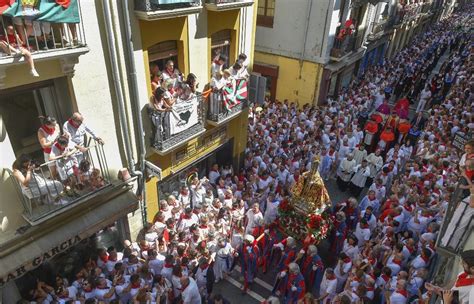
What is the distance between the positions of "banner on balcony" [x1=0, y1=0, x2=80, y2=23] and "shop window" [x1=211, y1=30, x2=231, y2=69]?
14.5 feet

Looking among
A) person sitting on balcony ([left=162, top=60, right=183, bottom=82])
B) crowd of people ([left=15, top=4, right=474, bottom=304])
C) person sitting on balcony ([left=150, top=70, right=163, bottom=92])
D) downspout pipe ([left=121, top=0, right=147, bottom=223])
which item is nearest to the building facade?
crowd of people ([left=15, top=4, right=474, bottom=304])

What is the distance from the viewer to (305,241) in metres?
8.40

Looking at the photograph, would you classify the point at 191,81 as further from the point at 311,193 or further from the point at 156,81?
the point at 311,193

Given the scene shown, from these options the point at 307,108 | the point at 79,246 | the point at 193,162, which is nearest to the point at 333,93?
the point at 307,108

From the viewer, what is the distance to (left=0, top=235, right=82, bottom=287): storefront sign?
19.7 feet

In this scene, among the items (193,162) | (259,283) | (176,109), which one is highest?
(176,109)

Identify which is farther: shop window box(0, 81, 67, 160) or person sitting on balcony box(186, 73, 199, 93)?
person sitting on balcony box(186, 73, 199, 93)

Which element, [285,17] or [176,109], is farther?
[285,17]

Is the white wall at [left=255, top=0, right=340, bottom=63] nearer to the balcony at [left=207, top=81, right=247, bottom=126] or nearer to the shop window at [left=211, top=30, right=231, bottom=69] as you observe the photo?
the shop window at [left=211, top=30, right=231, bottom=69]

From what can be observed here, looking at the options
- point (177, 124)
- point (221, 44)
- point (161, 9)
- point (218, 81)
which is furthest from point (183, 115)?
point (221, 44)

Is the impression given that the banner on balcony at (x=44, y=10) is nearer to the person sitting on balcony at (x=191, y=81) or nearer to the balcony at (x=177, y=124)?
the balcony at (x=177, y=124)

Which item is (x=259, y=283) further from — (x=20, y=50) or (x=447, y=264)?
(x=20, y=50)

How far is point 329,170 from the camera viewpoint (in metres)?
12.9

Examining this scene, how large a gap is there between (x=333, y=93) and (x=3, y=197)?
16.6 m
